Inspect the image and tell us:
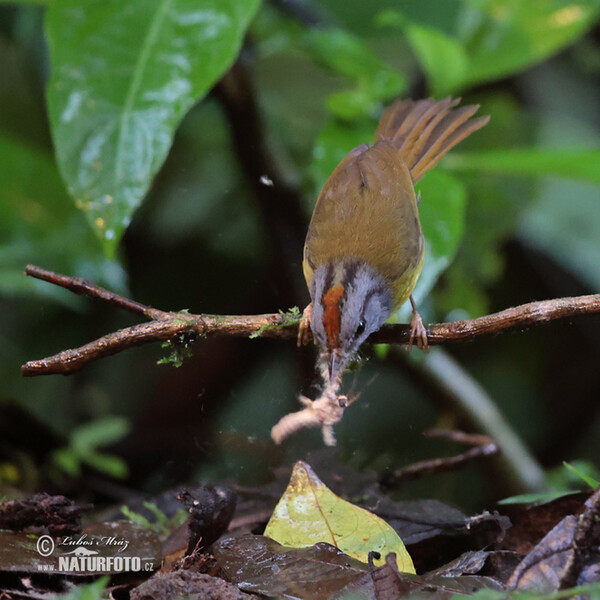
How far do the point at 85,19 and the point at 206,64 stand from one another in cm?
69

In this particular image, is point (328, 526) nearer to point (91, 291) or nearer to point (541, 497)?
point (541, 497)

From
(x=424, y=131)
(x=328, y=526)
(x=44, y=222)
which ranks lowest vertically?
(x=328, y=526)

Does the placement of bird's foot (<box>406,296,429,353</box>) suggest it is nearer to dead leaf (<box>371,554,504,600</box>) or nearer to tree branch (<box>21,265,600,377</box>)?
tree branch (<box>21,265,600,377</box>)

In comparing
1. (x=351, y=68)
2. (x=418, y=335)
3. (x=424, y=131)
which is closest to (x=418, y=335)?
(x=418, y=335)

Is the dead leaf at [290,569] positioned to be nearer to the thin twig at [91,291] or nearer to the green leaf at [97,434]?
the thin twig at [91,291]

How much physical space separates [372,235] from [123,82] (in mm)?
1451

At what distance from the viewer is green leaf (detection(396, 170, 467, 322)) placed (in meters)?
3.03

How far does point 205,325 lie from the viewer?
1986 mm

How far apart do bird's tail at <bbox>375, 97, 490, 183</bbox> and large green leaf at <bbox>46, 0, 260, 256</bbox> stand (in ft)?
2.79

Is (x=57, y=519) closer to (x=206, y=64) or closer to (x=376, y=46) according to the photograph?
(x=206, y=64)

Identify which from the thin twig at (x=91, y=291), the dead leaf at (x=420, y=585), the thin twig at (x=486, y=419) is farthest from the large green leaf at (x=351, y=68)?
the dead leaf at (x=420, y=585)

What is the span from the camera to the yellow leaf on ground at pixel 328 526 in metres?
1.82

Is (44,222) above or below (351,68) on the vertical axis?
below

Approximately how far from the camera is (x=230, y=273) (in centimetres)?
444
